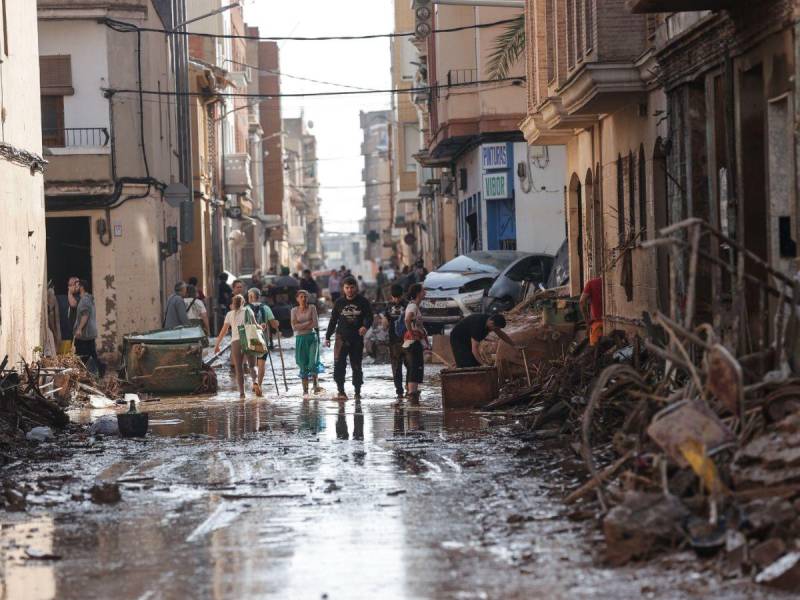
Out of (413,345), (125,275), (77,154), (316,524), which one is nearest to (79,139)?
(77,154)

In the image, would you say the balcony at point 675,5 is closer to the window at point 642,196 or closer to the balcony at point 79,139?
the window at point 642,196

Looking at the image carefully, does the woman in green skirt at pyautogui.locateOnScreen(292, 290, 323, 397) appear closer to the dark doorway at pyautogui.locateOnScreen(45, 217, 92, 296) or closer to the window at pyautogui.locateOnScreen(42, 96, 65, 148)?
the window at pyautogui.locateOnScreen(42, 96, 65, 148)

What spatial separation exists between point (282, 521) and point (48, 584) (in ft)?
7.03

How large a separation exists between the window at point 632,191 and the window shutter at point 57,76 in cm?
1482

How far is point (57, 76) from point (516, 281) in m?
10.5

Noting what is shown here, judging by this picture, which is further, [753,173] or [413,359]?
[413,359]

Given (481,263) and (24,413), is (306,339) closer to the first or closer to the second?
(24,413)

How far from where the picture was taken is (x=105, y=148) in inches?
1270

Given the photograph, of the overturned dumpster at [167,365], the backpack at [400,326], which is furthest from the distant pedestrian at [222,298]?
the backpack at [400,326]

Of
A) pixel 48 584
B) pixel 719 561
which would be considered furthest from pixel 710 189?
pixel 48 584

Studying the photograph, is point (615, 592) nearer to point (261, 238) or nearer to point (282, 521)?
point (282, 521)

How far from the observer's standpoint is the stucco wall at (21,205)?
68.4 feet

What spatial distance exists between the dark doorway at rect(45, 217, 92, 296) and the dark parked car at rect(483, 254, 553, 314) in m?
8.80

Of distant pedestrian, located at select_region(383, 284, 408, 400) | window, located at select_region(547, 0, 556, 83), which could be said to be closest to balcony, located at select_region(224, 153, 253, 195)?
window, located at select_region(547, 0, 556, 83)
